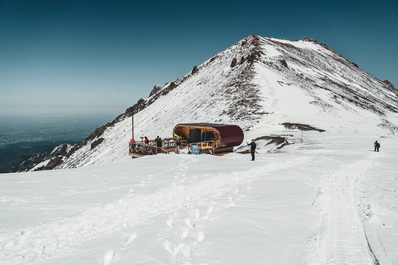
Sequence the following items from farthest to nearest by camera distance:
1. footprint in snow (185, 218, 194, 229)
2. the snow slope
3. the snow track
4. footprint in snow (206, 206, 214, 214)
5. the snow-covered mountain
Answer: the snow-covered mountain → footprint in snow (206, 206, 214, 214) → footprint in snow (185, 218, 194, 229) → the snow slope → the snow track

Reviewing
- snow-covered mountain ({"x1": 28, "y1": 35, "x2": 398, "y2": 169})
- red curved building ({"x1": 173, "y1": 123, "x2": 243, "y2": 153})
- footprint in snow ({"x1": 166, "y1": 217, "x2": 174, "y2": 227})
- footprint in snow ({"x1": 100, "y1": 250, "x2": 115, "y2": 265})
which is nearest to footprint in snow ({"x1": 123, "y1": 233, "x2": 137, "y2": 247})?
footprint in snow ({"x1": 100, "y1": 250, "x2": 115, "y2": 265})

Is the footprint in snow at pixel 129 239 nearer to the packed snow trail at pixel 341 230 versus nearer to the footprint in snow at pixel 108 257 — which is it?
the footprint in snow at pixel 108 257

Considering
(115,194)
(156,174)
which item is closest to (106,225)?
(115,194)

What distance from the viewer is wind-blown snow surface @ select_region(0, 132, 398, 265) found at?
4.71 meters

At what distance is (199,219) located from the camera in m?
6.43

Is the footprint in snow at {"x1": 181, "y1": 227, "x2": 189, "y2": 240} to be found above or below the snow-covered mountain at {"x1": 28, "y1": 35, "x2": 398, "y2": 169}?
below

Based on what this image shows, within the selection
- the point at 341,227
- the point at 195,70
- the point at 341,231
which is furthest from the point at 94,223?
the point at 195,70

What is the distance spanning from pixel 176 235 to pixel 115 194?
4.18m

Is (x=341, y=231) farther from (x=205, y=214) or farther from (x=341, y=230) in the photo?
(x=205, y=214)

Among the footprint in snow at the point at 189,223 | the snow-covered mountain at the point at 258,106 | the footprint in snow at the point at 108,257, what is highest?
the snow-covered mountain at the point at 258,106

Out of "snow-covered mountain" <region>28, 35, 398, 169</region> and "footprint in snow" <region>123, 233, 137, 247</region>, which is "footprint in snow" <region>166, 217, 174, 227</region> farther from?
"snow-covered mountain" <region>28, 35, 398, 169</region>

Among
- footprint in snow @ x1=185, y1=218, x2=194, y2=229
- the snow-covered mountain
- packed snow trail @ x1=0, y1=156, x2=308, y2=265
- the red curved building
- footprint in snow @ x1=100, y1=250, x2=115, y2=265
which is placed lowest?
packed snow trail @ x1=0, y1=156, x2=308, y2=265

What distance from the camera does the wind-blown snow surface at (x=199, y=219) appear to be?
4.71 meters

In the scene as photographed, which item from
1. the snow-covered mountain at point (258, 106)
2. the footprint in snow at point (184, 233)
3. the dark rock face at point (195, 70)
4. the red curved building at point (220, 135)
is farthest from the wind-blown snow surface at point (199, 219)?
the dark rock face at point (195, 70)
